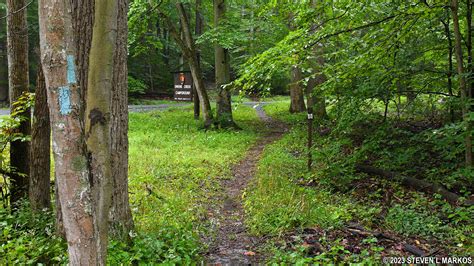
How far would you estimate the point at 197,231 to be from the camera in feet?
16.5

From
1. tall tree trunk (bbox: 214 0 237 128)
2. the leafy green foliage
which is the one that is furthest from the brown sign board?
the leafy green foliage

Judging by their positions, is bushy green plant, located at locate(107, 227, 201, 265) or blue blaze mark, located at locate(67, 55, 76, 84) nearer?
blue blaze mark, located at locate(67, 55, 76, 84)

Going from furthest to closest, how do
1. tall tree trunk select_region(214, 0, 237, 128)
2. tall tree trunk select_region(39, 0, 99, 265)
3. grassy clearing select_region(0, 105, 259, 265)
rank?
tall tree trunk select_region(214, 0, 237, 128) → grassy clearing select_region(0, 105, 259, 265) → tall tree trunk select_region(39, 0, 99, 265)

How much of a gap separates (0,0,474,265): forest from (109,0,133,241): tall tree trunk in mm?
17

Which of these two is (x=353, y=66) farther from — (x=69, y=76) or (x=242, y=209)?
(x=69, y=76)

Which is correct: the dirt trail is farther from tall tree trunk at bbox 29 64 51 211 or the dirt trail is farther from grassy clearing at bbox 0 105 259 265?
tall tree trunk at bbox 29 64 51 211

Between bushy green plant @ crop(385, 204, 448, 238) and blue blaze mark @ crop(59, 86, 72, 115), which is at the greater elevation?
blue blaze mark @ crop(59, 86, 72, 115)

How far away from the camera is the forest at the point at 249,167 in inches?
91.0

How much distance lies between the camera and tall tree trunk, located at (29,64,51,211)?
15.3 feet

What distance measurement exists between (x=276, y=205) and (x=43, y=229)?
3342mm

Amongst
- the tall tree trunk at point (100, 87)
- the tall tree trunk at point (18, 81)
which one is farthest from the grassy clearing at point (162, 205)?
the tall tree trunk at point (100, 87)

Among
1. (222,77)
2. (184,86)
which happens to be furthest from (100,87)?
(184,86)

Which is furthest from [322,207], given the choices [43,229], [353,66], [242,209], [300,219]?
[43,229]

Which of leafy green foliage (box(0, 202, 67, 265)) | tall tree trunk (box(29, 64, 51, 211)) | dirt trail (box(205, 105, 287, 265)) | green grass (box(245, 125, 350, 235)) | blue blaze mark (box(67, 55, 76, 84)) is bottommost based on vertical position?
dirt trail (box(205, 105, 287, 265))
